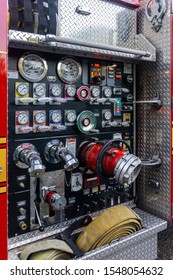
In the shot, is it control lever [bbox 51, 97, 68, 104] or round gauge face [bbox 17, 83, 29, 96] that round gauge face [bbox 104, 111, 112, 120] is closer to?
control lever [bbox 51, 97, 68, 104]

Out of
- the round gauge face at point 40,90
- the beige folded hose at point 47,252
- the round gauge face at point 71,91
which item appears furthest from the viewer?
the round gauge face at point 71,91

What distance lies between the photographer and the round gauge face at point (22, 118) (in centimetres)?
256

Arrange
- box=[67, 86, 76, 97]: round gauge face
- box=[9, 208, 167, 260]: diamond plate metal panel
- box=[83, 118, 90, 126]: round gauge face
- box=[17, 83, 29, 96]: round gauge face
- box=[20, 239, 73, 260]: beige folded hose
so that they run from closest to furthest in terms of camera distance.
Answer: box=[20, 239, 73, 260]: beige folded hose → box=[9, 208, 167, 260]: diamond plate metal panel → box=[17, 83, 29, 96]: round gauge face → box=[67, 86, 76, 97]: round gauge face → box=[83, 118, 90, 126]: round gauge face

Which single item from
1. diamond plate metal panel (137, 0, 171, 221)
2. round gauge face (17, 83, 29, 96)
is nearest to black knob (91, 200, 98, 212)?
diamond plate metal panel (137, 0, 171, 221)

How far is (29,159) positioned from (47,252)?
82 cm

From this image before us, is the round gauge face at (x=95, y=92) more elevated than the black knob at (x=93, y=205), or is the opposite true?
the round gauge face at (x=95, y=92)

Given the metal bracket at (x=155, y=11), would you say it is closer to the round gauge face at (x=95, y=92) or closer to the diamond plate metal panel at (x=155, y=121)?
the diamond plate metal panel at (x=155, y=121)

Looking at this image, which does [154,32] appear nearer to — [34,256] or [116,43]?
[116,43]

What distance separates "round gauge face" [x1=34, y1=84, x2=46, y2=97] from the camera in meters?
2.66

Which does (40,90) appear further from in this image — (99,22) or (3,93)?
(99,22)

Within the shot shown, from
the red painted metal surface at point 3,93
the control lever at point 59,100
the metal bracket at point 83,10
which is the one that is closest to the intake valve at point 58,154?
the control lever at point 59,100

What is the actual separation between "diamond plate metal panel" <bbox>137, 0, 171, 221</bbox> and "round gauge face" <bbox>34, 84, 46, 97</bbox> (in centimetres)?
139

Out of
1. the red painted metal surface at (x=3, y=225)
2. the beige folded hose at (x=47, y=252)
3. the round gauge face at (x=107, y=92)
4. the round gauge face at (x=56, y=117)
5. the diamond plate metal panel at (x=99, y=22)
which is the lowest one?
the beige folded hose at (x=47, y=252)

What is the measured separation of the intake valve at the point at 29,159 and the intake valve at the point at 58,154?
0.16 meters
